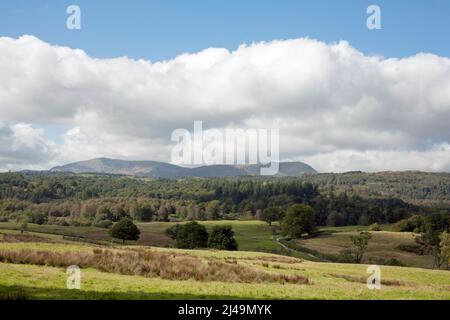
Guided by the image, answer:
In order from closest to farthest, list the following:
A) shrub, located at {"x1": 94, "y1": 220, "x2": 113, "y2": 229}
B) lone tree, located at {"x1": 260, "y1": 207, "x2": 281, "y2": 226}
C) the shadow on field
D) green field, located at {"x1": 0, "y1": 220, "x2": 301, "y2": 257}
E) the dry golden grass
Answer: the shadow on field < the dry golden grass < green field, located at {"x1": 0, "y1": 220, "x2": 301, "y2": 257} < shrub, located at {"x1": 94, "y1": 220, "x2": 113, "y2": 229} < lone tree, located at {"x1": 260, "y1": 207, "x2": 281, "y2": 226}

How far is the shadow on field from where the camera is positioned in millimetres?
22719

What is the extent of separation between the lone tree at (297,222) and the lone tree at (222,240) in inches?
1644

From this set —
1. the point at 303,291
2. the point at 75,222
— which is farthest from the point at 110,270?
the point at 75,222

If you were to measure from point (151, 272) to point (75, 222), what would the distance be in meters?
145

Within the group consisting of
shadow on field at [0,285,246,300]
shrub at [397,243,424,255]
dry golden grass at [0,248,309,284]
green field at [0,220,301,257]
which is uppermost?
shadow on field at [0,285,246,300]

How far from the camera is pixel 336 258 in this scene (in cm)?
11025

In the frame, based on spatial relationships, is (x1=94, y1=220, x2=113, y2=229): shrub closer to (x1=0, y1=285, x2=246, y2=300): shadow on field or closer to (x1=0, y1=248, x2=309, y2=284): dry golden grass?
(x1=0, y1=248, x2=309, y2=284): dry golden grass

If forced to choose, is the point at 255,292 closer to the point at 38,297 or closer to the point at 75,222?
the point at 38,297

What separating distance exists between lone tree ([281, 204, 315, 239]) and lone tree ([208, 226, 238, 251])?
41755 mm

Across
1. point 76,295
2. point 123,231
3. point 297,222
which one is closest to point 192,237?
point 123,231

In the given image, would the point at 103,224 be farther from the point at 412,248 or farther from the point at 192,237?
the point at 412,248

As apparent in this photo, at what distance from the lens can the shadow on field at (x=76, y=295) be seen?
894 inches

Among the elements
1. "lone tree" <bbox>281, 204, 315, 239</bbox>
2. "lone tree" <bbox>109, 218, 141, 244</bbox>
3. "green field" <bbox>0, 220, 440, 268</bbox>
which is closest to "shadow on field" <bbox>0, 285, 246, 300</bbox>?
"green field" <bbox>0, 220, 440, 268</bbox>

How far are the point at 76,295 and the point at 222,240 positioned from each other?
294ft
